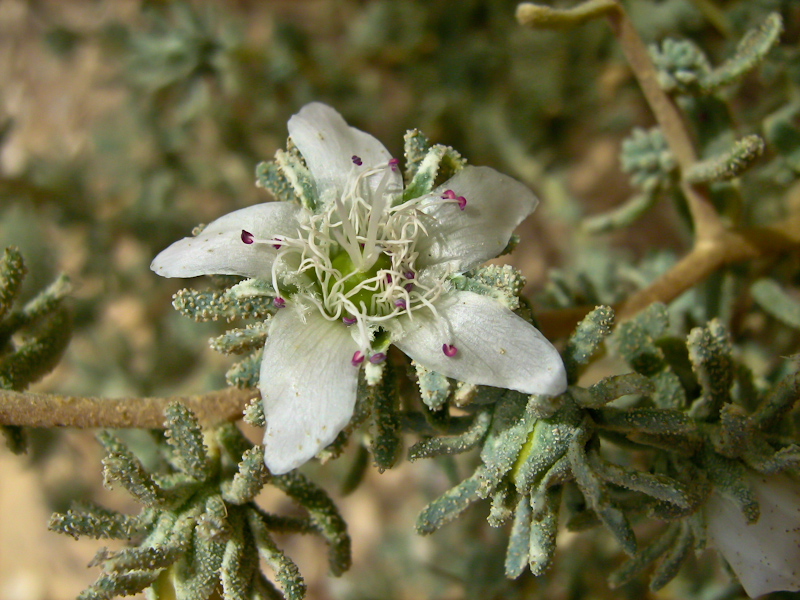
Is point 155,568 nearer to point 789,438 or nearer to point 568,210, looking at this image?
point 789,438

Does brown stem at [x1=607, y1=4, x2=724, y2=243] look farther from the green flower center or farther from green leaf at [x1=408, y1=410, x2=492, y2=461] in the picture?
green leaf at [x1=408, y1=410, x2=492, y2=461]

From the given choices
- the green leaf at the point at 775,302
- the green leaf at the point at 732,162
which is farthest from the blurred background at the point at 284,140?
the green leaf at the point at 732,162

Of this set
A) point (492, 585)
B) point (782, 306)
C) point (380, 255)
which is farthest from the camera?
point (492, 585)

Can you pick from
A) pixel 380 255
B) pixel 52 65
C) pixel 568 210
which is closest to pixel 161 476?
pixel 380 255


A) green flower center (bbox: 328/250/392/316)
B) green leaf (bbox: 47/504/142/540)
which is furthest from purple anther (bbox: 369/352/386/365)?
green leaf (bbox: 47/504/142/540)

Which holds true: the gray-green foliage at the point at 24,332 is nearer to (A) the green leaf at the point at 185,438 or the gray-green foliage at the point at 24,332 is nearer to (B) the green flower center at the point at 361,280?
(A) the green leaf at the point at 185,438
